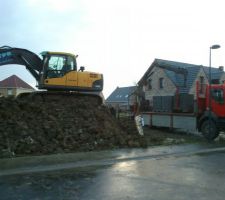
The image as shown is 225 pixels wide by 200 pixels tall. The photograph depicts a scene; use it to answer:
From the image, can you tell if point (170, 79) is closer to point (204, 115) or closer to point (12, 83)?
point (204, 115)

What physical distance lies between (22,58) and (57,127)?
5583 millimetres

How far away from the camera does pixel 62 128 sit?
66.3 feet

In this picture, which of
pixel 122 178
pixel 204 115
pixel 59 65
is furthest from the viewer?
pixel 204 115

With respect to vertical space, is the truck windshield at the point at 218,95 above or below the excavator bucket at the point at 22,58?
below

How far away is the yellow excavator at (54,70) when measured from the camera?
2381cm

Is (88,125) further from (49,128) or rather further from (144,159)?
(144,159)

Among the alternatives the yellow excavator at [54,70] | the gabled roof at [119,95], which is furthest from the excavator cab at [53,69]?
the gabled roof at [119,95]

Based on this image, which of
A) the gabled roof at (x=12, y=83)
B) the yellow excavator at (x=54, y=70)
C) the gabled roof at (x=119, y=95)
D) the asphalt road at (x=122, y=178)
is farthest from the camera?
the gabled roof at (x=119, y=95)

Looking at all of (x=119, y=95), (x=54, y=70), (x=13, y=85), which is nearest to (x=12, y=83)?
(x=13, y=85)

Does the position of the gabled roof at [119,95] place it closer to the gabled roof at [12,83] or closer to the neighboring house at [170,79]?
the gabled roof at [12,83]

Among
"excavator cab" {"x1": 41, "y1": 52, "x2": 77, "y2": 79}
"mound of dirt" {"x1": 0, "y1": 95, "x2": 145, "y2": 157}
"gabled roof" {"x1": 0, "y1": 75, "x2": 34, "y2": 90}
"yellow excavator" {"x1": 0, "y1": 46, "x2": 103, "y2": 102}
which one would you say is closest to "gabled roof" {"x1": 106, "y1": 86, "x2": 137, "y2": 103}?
"gabled roof" {"x1": 0, "y1": 75, "x2": 34, "y2": 90}

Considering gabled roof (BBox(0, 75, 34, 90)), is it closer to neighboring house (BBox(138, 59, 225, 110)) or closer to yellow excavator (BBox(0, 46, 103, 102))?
neighboring house (BBox(138, 59, 225, 110))

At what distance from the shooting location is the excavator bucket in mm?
23156

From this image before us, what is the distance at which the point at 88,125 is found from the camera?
2117 centimetres
